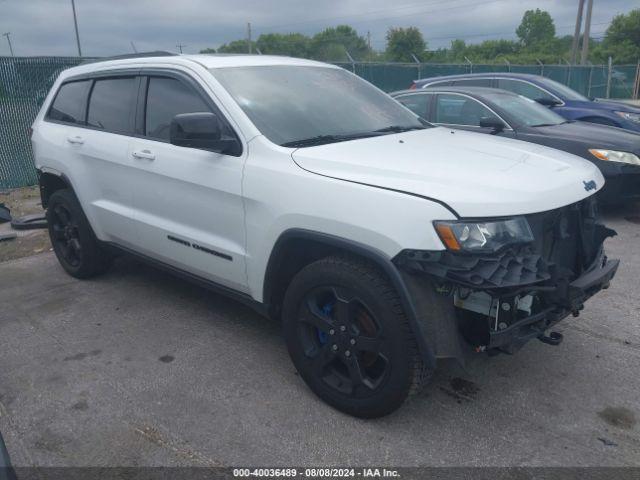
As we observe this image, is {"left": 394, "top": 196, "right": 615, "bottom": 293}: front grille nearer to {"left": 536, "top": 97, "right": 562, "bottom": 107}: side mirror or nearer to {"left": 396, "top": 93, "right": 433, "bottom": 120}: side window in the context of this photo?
{"left": 396, "top": 93, "right": 433, "bottom": 120}: side window

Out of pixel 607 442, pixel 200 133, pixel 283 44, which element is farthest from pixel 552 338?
pixel 283 44

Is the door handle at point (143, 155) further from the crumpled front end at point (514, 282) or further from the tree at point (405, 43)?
the tree at point (405, 43)

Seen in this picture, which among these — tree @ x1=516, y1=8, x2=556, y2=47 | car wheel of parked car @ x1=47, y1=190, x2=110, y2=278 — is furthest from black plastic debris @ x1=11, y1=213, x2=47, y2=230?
tree @ x1=516, y1=8, x2=556, y2=47

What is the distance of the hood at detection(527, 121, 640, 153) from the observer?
651 cm

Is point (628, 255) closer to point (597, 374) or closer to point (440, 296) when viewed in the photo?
point (597, 374)

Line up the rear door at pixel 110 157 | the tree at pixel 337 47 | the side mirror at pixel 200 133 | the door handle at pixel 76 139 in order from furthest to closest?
the tree at pixel 337 47 < the door handle at pixel 76 139 < the rear door at pixel 110 157 < the side mirror at pixel 200 133

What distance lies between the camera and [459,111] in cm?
735

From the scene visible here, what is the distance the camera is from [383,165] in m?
2.92

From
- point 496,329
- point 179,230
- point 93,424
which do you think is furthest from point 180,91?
point 496,329

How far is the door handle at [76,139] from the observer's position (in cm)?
461

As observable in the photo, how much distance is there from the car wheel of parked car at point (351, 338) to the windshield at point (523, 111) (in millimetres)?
4913

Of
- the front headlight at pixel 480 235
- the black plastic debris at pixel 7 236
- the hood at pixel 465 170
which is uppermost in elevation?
the hood at pixel 465 170

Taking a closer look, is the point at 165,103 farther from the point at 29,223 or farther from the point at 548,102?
the point at 548,102

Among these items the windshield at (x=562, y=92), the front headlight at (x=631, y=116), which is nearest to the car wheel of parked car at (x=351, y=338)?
the windshield at (x=562, y=92)
